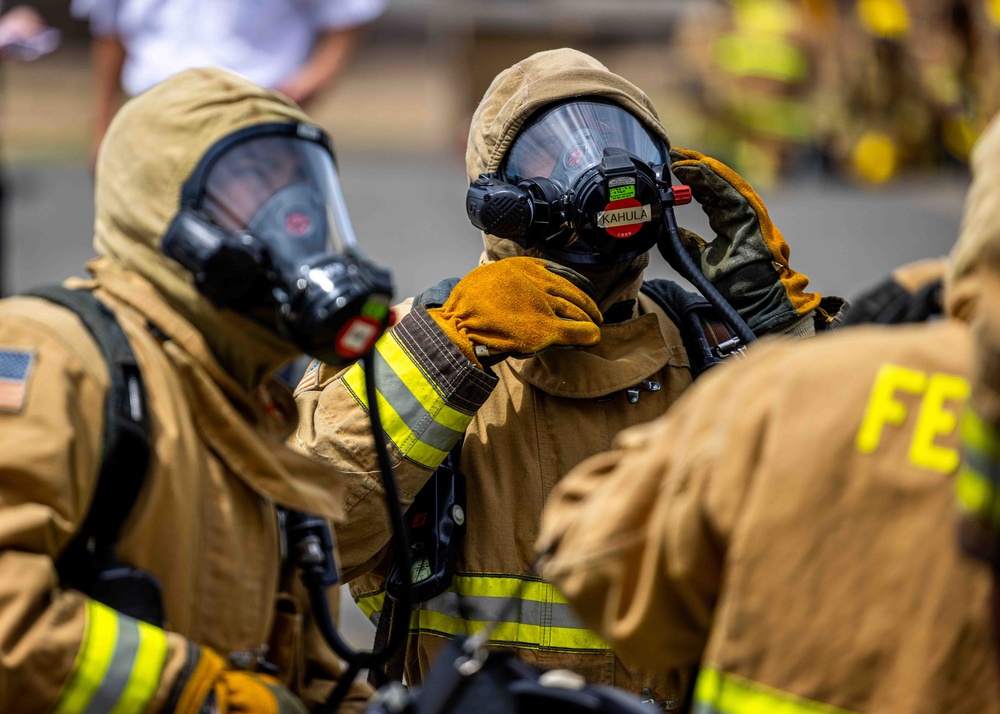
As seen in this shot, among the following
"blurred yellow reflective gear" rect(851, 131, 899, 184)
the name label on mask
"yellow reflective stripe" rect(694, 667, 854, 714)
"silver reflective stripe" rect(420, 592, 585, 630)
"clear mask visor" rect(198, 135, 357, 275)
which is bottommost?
"silver reflective stripe" rect(420, 592, 585, 630)

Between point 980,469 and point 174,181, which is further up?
point 174,181

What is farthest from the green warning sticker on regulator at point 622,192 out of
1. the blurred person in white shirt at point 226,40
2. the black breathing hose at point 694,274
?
the blurred person in white shirt at point 226,40

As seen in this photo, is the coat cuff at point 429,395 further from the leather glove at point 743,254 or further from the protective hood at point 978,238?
the protective hood at point 978,238

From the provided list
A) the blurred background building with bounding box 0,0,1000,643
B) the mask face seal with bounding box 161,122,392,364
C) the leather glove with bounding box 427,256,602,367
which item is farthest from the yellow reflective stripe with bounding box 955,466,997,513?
the blurred background building with bounding box 0,0,1000,643

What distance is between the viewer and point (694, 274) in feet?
9.07

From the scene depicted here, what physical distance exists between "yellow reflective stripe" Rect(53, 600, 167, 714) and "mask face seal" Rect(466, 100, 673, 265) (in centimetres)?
118

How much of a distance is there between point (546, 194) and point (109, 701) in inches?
52.9

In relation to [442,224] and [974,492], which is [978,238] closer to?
[974,492]

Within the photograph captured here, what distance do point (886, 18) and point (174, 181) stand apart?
370 inches

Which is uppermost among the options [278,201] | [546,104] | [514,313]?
[546,104]

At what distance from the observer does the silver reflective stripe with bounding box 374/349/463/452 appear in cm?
248

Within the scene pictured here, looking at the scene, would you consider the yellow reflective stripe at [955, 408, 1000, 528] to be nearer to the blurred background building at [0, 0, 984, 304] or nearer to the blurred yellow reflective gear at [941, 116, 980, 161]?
the blurred background building at [0, 0, 984, 304]

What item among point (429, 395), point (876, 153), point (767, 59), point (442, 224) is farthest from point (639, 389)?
point (876, 153)

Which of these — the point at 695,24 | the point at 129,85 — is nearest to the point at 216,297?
the point at 129,85
